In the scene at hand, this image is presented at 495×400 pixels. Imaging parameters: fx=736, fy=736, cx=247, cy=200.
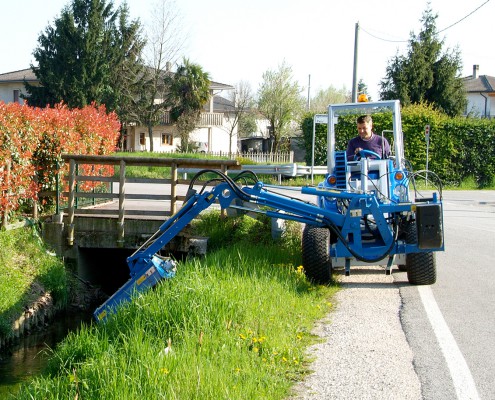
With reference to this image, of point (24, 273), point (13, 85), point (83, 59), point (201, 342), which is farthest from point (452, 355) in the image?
point (13, 85)

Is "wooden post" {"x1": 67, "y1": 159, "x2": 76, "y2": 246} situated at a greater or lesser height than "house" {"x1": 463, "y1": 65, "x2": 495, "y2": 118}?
lesser

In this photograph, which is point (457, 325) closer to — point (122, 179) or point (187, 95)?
point (122, 179)

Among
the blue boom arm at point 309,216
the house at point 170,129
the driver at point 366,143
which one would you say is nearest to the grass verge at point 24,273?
the blue boom arm at point 309,216

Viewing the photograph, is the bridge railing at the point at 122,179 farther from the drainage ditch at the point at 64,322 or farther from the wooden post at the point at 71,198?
the drainage ditch at the point at 64,322

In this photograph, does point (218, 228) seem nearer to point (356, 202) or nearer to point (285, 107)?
point (356, 202)

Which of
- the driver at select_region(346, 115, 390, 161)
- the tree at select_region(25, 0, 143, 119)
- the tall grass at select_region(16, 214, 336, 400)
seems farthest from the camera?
the tree at select_region(25, 0, 143, 119)

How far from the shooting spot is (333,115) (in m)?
11.6

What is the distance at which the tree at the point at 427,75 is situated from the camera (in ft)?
132

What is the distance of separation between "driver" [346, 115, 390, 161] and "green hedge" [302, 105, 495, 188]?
2134cm

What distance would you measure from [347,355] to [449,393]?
1.24 m

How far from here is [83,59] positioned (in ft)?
167

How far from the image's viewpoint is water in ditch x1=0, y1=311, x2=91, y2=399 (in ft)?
30.8

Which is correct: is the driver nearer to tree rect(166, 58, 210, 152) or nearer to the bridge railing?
the bridge railing

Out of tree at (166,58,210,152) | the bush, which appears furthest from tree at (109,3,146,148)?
the bush
